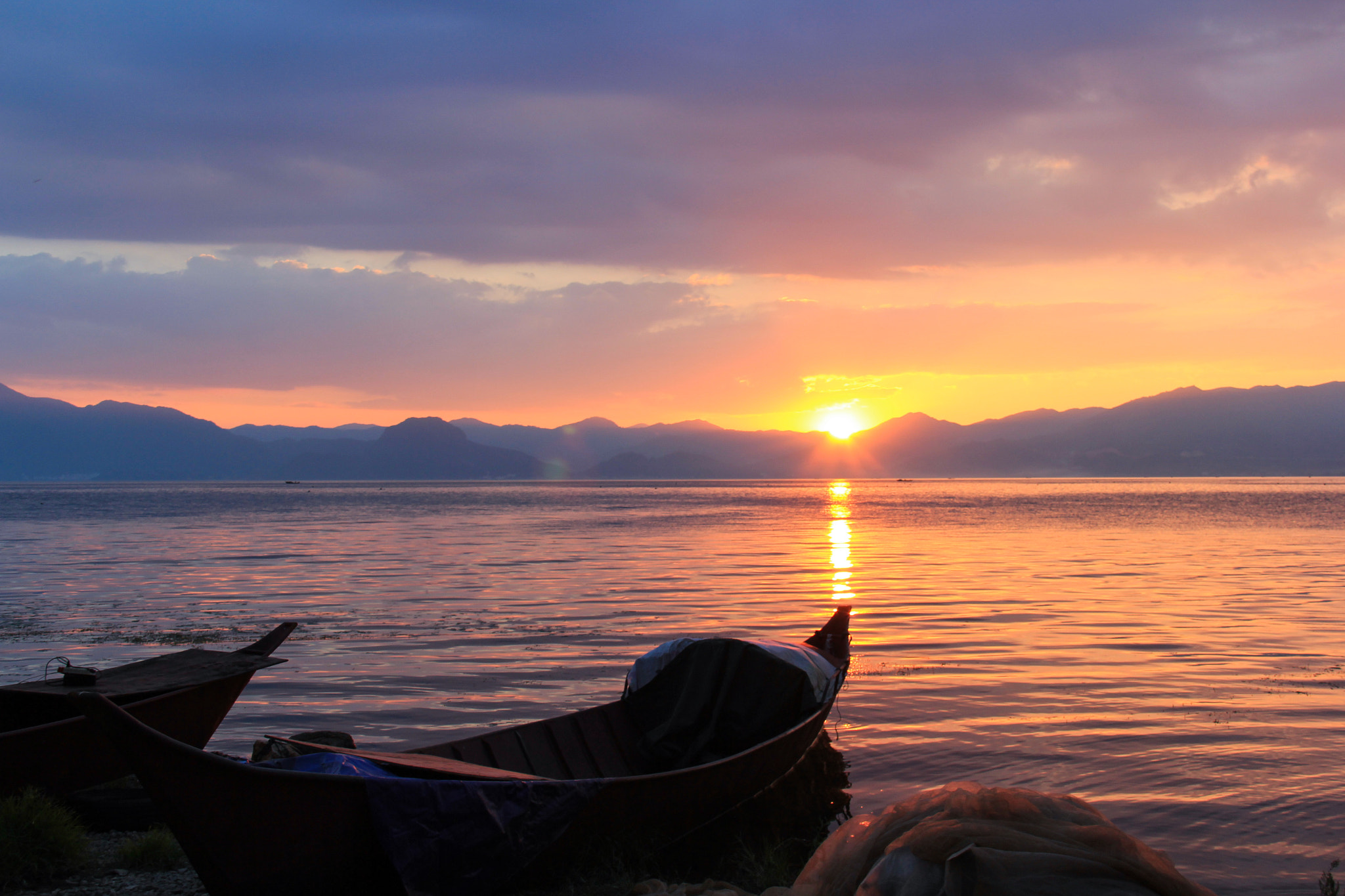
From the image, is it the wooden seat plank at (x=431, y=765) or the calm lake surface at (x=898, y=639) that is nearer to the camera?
the wooden seat plank at (x=431, y=765)

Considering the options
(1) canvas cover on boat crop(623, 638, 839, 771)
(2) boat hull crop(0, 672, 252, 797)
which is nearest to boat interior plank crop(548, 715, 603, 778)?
(1) canvas cover on boat crop(623, 638, 839, 771)

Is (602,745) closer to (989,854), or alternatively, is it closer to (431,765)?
(431,765)

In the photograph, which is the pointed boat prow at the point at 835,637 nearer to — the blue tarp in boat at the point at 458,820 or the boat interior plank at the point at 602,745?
the boat interior plank at the point at 602,745

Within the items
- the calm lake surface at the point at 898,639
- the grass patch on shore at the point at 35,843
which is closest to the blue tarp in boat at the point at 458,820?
the grass patch on shore at the point at 35,843

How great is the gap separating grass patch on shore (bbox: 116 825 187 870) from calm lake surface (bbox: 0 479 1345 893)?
149 inches

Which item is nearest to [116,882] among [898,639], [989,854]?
[989,854]

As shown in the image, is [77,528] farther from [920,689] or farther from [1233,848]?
[1233,848]

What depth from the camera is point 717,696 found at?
998cm

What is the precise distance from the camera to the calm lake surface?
9.85m

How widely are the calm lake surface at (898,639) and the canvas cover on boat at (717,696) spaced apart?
1.23 m

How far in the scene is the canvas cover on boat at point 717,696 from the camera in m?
9.73

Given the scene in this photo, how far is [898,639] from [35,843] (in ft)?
47.3

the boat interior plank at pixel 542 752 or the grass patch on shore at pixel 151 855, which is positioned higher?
the boat interior plank at pixel 542 752

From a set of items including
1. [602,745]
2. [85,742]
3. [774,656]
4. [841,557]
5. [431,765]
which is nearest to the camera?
[431,765]
